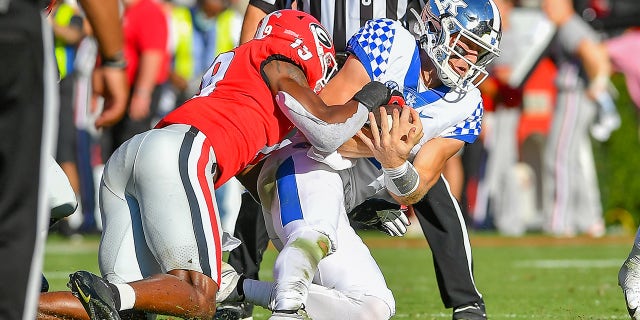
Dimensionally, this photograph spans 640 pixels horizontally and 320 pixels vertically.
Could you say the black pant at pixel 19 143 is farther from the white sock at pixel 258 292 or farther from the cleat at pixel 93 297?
the white sock at pixel 258 292

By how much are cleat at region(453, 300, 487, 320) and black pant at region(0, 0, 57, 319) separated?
259cm

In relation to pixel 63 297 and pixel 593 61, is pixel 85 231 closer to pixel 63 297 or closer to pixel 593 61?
pixel 593 61

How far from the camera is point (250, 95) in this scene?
434 cm

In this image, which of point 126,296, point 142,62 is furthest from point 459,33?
point 142,62

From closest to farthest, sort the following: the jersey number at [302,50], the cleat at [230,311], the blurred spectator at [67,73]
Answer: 1. the jersey number at [302,50]
2. the cleat at [230,311]
3. the blurred spectator at [67,73]

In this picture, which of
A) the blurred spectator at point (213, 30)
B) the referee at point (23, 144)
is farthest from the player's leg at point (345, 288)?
the blurred spectator at point (213, 30)

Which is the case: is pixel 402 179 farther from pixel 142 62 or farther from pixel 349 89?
pixel 142 62

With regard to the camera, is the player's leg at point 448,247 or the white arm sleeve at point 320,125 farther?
the player's leg at point 448,247

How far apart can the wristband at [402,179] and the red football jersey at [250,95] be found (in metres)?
0.42

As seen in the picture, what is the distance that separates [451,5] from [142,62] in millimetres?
5422

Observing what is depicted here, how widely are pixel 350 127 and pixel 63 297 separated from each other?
117 cm

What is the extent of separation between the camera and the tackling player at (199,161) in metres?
4.09

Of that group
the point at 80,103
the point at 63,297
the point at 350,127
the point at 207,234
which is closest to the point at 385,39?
the point at 350,127

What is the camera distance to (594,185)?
37.8 ft
